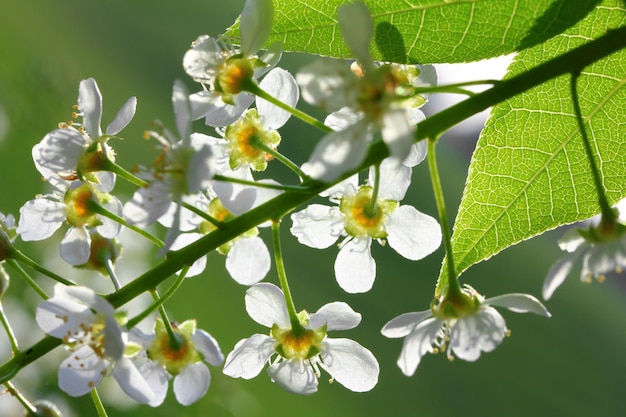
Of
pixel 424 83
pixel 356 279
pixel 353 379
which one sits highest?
pixel 424 83

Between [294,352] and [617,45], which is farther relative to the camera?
[294,352]

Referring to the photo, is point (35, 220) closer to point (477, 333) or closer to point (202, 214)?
point (202, 214)

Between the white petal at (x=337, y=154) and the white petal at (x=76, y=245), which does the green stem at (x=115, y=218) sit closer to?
the white petal at (x=76, y=245)

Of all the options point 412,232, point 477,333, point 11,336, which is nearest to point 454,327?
point 477,333

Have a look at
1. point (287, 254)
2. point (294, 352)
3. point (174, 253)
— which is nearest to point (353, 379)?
point (294, 352)

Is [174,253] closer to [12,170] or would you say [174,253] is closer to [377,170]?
[377,170]

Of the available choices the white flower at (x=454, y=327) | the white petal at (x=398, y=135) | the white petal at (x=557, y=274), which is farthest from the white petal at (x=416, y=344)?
the white petal at (x=398, y=135)
